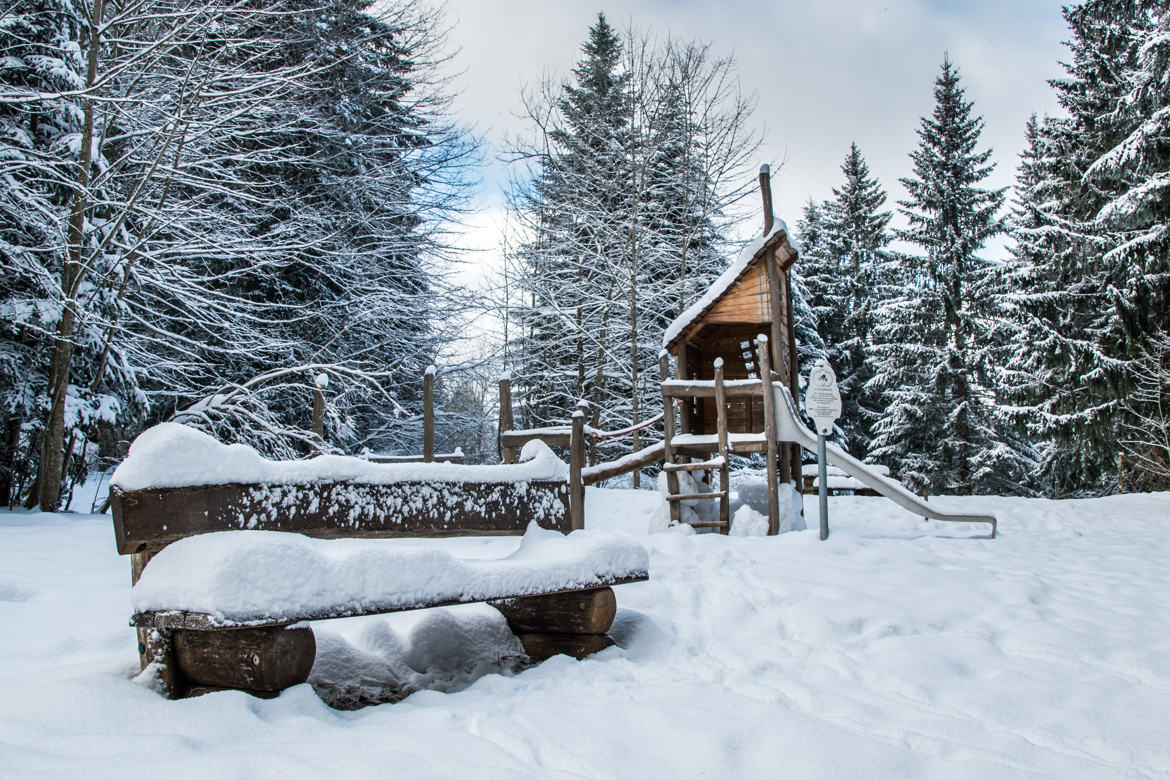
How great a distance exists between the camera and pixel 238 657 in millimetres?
2271

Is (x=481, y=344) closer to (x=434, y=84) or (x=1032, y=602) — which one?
(x=434, y=84)

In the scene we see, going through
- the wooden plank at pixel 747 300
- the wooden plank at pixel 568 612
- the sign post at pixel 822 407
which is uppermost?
the wooden plank at pixel 747 300

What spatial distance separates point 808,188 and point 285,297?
20804 mm

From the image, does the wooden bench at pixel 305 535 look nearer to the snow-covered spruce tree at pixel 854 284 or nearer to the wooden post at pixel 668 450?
the wooden post at pixel 668 450

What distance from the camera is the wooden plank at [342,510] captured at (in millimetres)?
2311

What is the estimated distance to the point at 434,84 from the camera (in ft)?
53.6

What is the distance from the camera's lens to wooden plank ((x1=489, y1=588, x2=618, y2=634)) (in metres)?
3.23

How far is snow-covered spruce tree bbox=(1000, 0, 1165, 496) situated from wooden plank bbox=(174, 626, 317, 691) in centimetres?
1574

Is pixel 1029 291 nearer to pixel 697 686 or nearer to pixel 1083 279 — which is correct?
pixel 1083 279

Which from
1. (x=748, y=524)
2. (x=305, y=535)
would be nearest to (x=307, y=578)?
(x=305, y=535)

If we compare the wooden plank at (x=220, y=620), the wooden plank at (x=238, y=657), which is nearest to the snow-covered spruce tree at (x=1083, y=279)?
the wooden plank at (x=220, y=620)

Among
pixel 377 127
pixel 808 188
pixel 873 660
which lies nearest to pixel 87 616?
pixel 873 660

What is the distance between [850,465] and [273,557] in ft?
21.5

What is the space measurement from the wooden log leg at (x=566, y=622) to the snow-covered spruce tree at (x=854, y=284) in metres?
21.6
